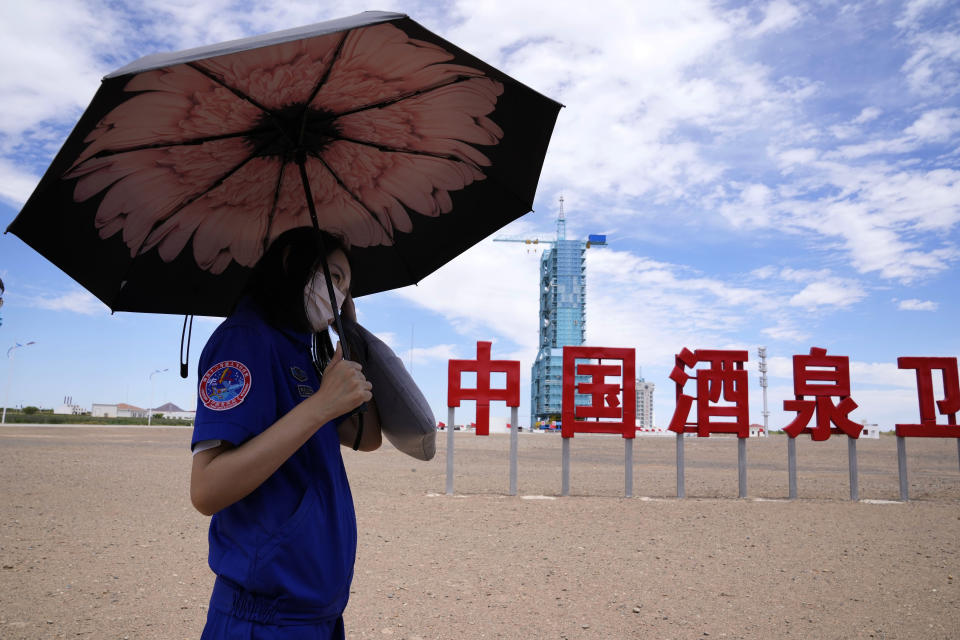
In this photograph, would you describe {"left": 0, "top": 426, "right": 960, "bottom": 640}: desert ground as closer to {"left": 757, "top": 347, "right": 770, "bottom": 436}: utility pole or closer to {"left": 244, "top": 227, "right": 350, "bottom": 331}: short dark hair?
{"left": 244, "top": 227, "right": 350, "bottom": 331}: short dark hair

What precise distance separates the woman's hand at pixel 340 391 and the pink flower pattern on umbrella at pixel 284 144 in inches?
31.9

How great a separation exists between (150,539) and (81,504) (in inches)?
111

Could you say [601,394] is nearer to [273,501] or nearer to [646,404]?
[273,501]

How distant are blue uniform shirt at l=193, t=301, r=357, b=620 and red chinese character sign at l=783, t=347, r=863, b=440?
481 inches

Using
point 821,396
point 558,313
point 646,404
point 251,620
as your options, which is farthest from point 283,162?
point 646,404

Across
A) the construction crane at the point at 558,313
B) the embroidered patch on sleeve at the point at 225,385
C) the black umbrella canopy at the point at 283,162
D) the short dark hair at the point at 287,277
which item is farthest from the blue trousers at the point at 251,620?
the construction crane at the point at 558,313

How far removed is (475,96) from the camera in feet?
6.66

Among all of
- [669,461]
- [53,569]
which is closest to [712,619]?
[53,569]

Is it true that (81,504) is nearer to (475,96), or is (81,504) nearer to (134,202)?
(134,202)

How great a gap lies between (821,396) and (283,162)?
12.4 meters

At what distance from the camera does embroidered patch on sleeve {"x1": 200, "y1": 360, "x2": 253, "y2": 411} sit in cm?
139

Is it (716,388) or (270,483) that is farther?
(716,388)

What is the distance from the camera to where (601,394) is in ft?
38.8

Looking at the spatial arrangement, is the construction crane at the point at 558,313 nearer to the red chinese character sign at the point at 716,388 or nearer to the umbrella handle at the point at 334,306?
the red chinese character sign at the point at 716,388
